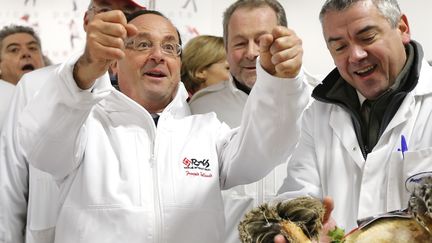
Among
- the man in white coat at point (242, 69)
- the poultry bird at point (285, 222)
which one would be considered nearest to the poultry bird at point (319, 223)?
the poultry bird at point (285, 222)

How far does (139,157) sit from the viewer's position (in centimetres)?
119

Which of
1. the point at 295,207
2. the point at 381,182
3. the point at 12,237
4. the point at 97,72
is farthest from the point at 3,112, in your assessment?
the point at 295,207

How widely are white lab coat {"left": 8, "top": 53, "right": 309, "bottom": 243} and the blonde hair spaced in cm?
82

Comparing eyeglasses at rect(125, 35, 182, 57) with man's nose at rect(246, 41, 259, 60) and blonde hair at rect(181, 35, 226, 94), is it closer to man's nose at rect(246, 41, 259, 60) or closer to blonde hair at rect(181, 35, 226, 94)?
man's nose at rect(246, 41, 259, 60)

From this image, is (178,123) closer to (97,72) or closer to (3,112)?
(97,72)

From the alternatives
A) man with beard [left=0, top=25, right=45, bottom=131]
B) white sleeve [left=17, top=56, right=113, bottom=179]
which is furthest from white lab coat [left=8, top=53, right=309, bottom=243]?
man with beard [left=0, top=25, right=45, bottom=131]

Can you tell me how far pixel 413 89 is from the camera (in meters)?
1.33

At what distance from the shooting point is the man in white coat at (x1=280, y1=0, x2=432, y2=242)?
1297 mm

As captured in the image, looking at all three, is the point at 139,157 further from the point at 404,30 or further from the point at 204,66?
the point at 204,66

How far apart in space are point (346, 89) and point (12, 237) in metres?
0.87

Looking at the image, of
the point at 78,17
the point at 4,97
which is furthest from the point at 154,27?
the point at 78,17

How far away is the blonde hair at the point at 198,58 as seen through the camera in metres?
2.10

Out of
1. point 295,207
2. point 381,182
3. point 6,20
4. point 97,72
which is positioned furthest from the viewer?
point 6,20

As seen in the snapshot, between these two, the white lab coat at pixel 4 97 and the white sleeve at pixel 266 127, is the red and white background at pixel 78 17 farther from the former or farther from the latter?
the white sleeve at pixel 266 127
